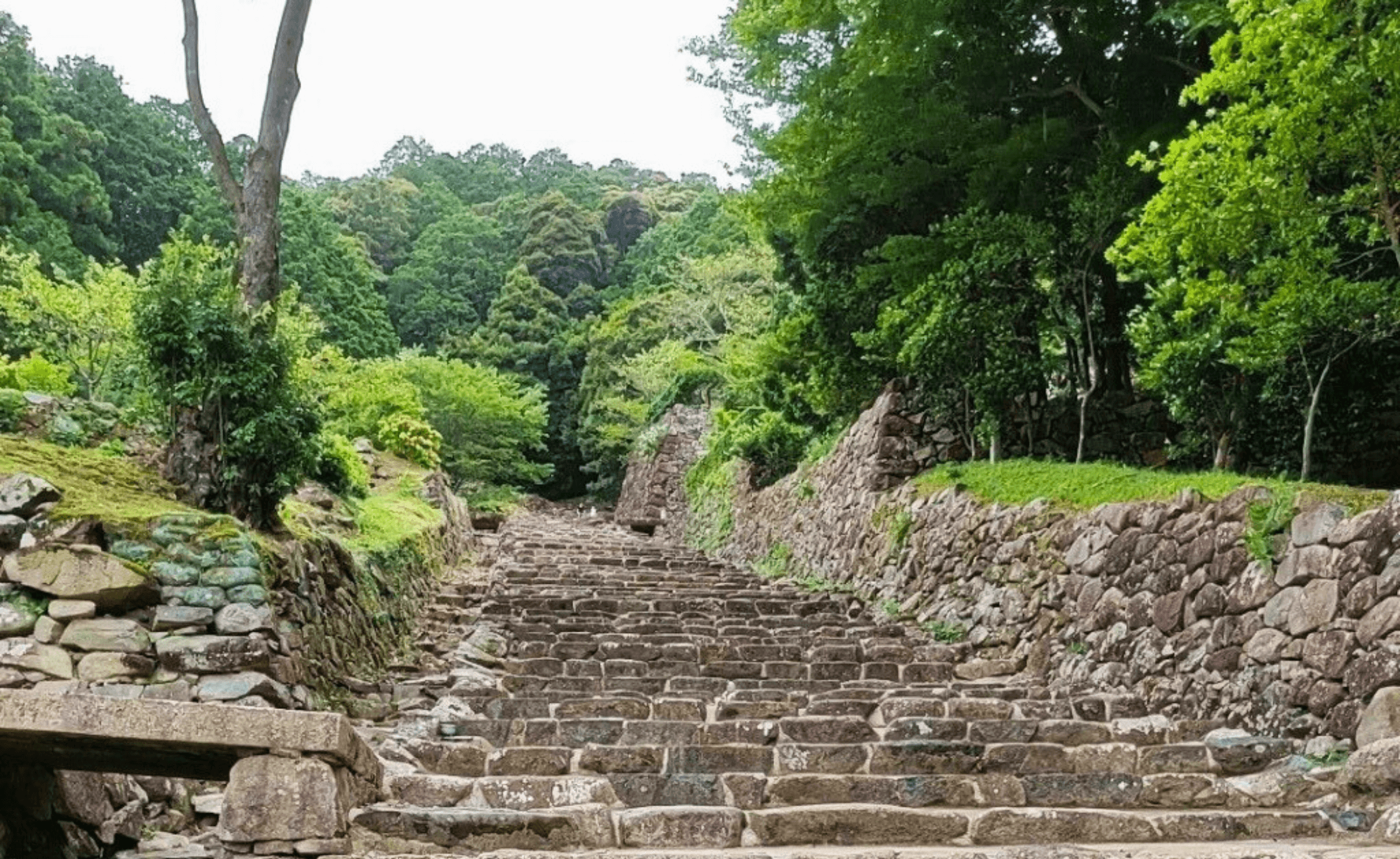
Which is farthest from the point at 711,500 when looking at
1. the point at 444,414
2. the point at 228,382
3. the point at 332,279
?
the point at 332,279

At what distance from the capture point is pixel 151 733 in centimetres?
324

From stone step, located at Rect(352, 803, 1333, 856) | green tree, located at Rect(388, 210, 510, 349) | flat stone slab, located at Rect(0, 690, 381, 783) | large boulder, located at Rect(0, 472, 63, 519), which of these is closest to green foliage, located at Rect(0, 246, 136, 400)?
large boulder, located at Rect(0, 472, 63, 519)

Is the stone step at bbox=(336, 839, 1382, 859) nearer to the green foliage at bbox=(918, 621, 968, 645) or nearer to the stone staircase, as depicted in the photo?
the stone staircase

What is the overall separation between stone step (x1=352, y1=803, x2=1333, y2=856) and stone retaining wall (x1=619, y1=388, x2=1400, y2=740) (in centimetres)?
119

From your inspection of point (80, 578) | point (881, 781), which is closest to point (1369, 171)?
point (881, 781)

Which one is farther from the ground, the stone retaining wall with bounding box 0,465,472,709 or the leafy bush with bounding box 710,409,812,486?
the leafy bush with bounding box 710,409,812,486

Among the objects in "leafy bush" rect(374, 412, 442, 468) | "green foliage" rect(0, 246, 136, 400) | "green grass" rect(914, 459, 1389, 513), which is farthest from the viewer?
"leafy bush" rect(374, 412, 442, 468)

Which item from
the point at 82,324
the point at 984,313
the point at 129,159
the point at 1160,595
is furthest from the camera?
the point at 129,159

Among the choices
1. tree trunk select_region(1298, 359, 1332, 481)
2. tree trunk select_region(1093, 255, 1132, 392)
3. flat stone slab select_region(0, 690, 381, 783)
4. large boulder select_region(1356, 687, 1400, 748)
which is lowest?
large boulder select_region(1356, 687, 1400, 748)

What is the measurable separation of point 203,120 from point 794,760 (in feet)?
27.6

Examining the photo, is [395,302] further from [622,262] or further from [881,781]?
[881,781]

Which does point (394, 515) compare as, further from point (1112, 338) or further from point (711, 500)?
point (711, 500)

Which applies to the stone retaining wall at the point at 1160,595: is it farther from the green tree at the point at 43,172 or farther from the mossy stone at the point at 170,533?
the green tree at the point at 43,172

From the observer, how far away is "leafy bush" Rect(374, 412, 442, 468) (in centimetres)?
1612
